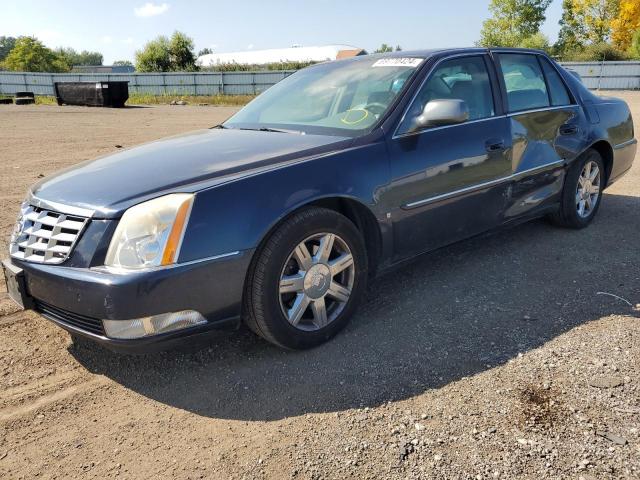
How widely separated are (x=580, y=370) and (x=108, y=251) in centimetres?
240

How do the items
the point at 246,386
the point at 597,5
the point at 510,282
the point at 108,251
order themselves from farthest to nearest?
the point at 597,5 → the point at 510,282 → the point at 246,386 → the point at 108,251

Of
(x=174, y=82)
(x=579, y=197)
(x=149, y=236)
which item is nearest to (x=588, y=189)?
(x=579, y=197)

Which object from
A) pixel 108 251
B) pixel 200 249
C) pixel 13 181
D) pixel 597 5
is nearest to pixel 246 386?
pixel 200 249

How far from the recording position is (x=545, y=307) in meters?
3.60

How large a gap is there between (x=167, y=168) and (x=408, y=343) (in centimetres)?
166

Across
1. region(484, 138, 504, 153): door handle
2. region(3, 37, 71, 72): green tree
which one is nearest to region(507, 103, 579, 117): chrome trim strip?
region(484, 138, 504, 153): door handle

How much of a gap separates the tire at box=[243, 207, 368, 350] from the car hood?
1.32ft

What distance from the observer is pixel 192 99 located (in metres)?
34.5

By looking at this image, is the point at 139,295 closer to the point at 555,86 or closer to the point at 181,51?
the point at 555,86

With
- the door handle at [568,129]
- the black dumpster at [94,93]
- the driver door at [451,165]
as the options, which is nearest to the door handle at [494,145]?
the driver door at [451,165]

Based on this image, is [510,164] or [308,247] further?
[510,164]

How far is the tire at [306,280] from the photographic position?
2.83 metres

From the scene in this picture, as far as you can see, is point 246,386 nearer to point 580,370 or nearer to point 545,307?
point 580,370

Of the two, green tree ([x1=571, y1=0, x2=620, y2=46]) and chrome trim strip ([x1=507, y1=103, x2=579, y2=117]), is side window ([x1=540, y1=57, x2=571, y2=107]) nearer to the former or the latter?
chrome trim strip ([x1=507, y1=103, x2=579, y2=117])
